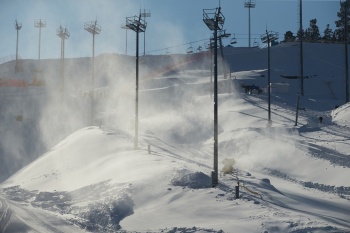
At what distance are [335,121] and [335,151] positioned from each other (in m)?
12.2

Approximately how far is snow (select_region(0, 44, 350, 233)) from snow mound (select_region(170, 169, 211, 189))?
0.05 meters

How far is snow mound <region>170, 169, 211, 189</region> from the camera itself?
18500 mm

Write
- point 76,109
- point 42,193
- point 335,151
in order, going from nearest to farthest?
point 42,193 < point 335,151 < point 76,109

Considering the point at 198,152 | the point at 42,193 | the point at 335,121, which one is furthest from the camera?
the point at 335,121

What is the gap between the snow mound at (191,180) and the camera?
18500mm

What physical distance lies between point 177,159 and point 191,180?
808cm

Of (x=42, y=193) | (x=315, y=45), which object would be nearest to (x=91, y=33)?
(x=42, y=193)

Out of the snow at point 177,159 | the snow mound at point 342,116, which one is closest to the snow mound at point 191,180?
the snow at point 177,159

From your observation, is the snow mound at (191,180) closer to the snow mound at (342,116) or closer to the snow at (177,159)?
the snow at (177,159)

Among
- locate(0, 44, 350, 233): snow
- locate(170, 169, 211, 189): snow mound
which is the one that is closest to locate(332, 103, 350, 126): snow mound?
locate(0, 44, 350, 233): snow

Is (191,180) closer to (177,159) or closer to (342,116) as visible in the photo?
(177,159)

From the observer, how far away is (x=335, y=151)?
30.5m

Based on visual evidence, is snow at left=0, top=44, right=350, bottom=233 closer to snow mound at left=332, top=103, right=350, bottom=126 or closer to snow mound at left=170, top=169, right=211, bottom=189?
snow mound at left=170, top=169, right=211, bottom=189

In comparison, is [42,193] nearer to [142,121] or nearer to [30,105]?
[142,121]
